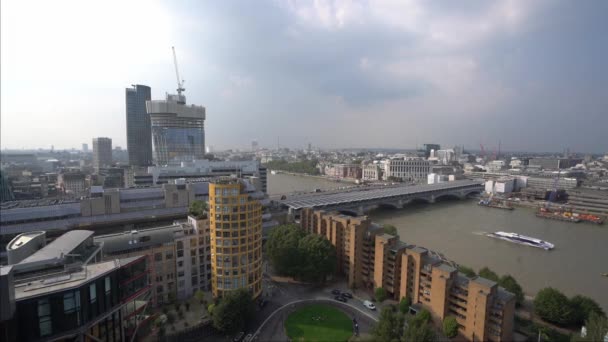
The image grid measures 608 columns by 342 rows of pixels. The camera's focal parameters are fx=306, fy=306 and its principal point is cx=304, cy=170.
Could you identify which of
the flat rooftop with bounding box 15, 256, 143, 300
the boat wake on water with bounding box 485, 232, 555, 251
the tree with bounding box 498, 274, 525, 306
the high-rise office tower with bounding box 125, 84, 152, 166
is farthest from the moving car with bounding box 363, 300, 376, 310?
the high-rise office tower with bounding box 125, 84, 152, 166

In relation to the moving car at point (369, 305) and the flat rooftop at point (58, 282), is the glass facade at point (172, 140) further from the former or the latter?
the flat rooftop at point (58, 282)

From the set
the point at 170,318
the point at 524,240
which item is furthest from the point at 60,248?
the point at 524,240

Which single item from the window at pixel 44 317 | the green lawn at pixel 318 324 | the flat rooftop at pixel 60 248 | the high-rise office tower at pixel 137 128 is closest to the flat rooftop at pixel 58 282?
the window at pixel 44 317

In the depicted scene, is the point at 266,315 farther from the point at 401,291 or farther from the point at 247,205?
the point at 401,291

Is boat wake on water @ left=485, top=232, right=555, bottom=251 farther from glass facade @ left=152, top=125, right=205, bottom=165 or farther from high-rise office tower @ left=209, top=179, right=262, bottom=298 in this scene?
glass facade @ left=152, top=125, right=205, bottom=165

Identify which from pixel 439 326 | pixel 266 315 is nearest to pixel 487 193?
pixel 439 326

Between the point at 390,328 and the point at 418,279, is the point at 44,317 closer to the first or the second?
the point at 390,328
